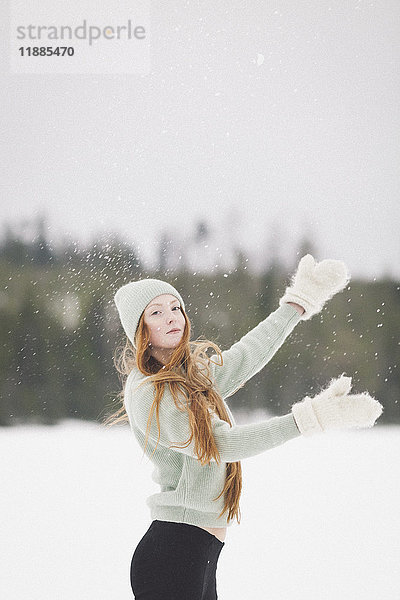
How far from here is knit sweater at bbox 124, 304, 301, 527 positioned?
40.0 inches

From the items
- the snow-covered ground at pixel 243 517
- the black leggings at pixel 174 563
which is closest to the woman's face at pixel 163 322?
the black leggings at pixel 174 563

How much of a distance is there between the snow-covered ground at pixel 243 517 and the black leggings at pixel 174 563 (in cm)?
94

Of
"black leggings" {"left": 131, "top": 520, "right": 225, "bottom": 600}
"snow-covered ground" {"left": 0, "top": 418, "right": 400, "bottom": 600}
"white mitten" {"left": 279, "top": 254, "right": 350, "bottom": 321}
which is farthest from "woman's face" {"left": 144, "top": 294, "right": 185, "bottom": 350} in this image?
"snow-covered ground" {"left": 0, "top": 418, "right": 400, "bottom": 600}

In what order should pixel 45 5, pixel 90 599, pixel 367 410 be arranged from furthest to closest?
pixel 45 5, pixel 90 599, pixel 367 410

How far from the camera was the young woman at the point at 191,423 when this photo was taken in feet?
3.35

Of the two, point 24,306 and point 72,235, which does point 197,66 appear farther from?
point 24,306

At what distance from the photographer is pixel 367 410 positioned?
3.16 feet

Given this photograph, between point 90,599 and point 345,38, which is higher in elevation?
Result: point 345,38

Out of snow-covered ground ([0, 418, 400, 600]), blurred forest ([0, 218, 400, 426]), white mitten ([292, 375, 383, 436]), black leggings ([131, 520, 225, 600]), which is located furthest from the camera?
blurred forest ([0, 218, 400, 426])

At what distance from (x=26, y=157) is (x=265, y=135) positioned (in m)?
0.76

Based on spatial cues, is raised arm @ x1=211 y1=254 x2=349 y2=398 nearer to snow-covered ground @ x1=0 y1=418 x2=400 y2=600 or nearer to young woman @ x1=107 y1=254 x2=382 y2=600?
young woman @ x1=107 y1=254 x2=382 y2=600

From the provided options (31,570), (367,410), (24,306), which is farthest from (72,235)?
(367,410)

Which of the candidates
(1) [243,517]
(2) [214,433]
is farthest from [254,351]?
(1) [243,517]

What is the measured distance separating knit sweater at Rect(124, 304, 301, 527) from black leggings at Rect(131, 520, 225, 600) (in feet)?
0.07
